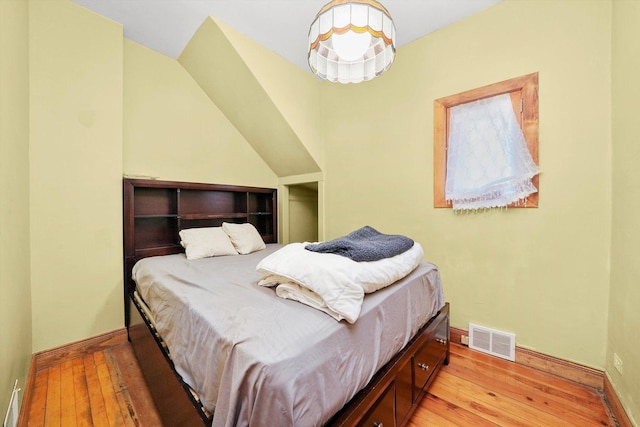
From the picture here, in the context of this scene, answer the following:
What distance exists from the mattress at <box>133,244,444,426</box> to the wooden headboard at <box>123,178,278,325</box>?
3.39ft

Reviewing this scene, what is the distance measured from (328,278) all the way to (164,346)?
0.99 metres

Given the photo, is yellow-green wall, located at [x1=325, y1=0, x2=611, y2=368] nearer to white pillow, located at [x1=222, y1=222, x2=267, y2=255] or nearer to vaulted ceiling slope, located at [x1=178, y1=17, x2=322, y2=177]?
vaulted ceiling slope, located at [x1=178, y1=17, x2=322, y2=177]

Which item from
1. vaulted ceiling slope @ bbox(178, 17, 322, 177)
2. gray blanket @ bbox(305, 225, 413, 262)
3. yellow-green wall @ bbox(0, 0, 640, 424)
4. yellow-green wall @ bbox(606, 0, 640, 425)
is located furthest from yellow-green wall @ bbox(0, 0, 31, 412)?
yellow-green wall @ bbox(606, 0, 640, 425)

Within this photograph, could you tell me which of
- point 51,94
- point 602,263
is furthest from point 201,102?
point 602,263

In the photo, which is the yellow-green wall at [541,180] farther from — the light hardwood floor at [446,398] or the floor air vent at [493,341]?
the light hardwood floor at [446,398]

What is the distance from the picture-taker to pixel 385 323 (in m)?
1.12

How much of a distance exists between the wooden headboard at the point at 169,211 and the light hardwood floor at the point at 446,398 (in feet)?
1.81

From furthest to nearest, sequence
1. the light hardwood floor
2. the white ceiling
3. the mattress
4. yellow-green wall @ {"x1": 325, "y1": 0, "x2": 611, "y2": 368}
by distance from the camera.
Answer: the white ceiling → yellow-green wall @ {"x1": 325, "y1": 0, "x2": 611, "y2": 368} → the light hardwood floor → the mattress

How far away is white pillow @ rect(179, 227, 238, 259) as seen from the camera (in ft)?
7.48

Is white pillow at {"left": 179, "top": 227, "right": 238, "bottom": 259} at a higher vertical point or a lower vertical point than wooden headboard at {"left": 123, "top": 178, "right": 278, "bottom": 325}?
lower

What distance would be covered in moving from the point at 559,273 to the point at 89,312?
3563 millimetres

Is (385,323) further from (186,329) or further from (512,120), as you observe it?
(512,120)

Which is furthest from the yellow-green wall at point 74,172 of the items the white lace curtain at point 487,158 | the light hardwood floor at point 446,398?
the white lace curtain at point 487,158

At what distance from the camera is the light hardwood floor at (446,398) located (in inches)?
52.7
